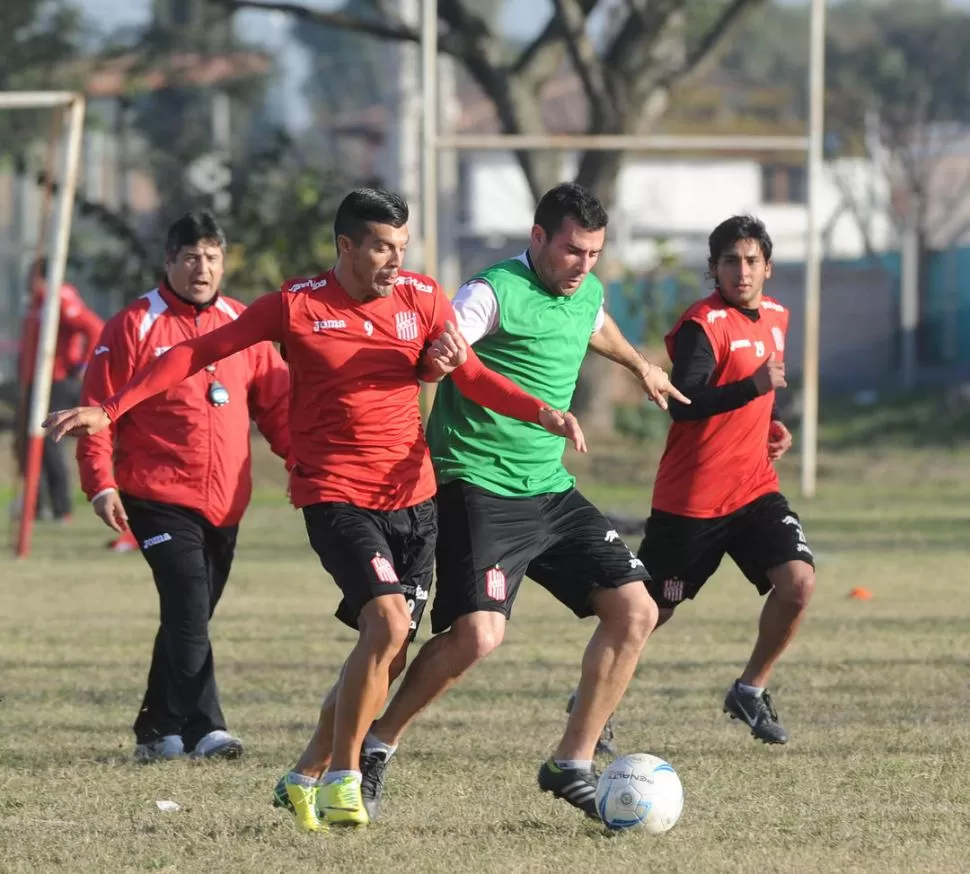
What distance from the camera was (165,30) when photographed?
31344 millimetres

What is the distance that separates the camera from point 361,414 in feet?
19.5

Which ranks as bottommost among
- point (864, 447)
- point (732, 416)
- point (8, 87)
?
point (864, 447)

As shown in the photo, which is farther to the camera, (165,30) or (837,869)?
(165,30)

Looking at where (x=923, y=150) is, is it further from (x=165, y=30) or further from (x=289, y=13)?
(x=289, y=13)

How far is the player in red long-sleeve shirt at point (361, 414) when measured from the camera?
226 inches

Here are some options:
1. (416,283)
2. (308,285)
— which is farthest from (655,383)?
(308,285)

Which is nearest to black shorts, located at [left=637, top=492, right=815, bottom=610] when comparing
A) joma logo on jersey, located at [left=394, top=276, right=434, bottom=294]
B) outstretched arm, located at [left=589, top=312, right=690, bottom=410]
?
outstretched arm, located at [left=589, top=312, right=690, bottom=410]

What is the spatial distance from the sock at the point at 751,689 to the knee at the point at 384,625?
1.98m

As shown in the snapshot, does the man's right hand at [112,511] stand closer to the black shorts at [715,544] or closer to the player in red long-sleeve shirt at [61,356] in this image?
the black shorts at [715,544]

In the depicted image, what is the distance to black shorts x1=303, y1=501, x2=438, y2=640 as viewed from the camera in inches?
227

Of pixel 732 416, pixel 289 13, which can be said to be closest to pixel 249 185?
pixel 289 13

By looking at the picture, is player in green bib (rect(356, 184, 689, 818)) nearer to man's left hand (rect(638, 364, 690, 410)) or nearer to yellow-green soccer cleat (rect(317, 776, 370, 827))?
man's left hand (rect(638, 364, 690, 410))

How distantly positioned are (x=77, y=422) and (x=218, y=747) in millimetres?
1751

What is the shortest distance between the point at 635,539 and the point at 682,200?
4609 centimetres
